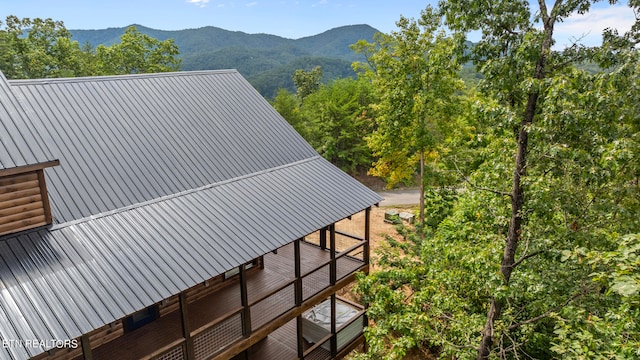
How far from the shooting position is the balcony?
9875mm

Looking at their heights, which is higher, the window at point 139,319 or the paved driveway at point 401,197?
the window at point 139,319

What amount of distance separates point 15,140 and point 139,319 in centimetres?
575

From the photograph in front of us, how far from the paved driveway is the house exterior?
19.6m

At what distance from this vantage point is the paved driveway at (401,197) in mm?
34250

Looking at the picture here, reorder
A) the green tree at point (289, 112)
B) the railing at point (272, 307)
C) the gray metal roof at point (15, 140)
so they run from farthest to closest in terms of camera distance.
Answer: the green tree at point (289, 112)
the railing at point (272, 307)
the gray metal roof at point (15, 140)

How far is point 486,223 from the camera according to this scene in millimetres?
10062

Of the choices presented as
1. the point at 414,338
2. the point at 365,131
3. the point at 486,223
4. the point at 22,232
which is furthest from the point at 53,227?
the point at 365,131

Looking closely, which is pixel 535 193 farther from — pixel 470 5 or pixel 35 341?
pixel 35 341

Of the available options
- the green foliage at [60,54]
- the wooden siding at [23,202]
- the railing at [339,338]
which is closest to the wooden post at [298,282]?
the railing at [339,338]

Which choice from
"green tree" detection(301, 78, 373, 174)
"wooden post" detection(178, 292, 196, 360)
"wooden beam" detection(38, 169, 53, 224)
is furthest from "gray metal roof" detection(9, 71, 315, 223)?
"green tree" detection(301, 78, 373, 174)

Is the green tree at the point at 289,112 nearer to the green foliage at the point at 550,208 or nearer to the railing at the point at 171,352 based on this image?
the green foliage at the point at 550,208

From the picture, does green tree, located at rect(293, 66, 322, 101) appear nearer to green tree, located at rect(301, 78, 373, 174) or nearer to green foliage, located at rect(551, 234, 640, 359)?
green tree, located at rect(301, 78, 373, 174)

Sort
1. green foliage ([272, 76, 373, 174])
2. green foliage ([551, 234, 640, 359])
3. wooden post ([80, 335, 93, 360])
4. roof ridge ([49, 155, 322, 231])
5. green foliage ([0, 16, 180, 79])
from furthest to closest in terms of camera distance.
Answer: green foliage ([272, 76, 373, 174])
green foliage ([0, 16, 180, 79])
roof ridge ([49, 155, 322, 231])
wooden post ([80, 335, 93, 360])
green foliage ([551, 234, 640, 359])

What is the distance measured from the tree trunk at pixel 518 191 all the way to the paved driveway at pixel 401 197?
83.7 ft
